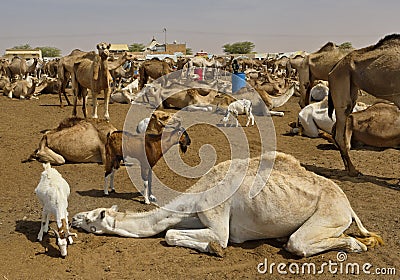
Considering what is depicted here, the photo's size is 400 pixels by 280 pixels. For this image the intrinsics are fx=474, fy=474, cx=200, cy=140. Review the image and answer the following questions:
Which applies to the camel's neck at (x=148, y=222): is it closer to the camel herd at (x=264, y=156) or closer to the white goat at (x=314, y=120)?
the camel herd at (x=264, y=156)

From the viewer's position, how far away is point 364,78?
8914 millimetres

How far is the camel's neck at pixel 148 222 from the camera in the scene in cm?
581

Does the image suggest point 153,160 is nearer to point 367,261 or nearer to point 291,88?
point 367,261

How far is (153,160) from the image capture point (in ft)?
24.0

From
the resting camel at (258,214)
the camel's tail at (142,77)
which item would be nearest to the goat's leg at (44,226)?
the resting camel at (258,214)

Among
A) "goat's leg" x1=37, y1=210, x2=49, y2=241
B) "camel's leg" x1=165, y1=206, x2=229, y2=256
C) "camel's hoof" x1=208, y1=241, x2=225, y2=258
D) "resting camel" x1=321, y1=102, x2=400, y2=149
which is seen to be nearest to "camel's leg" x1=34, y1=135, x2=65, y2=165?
"goat's leg" x1=37, y1=210, x2=49, y2=241

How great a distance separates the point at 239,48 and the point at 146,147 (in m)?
103

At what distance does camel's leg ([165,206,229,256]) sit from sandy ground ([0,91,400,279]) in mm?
100

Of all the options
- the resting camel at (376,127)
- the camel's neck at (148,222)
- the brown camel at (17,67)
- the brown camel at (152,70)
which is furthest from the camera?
the brown camel at (17,67)

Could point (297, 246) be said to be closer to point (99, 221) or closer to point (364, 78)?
point (99, 221)

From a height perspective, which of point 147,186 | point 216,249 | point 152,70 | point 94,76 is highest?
point 94,76

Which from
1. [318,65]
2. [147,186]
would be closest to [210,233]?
[147,186]

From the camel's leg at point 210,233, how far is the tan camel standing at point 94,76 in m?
9.26

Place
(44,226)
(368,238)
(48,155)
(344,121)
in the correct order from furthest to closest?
1. (48,155)
2. (344,121)
3. (44,226)
4. (368,238)
